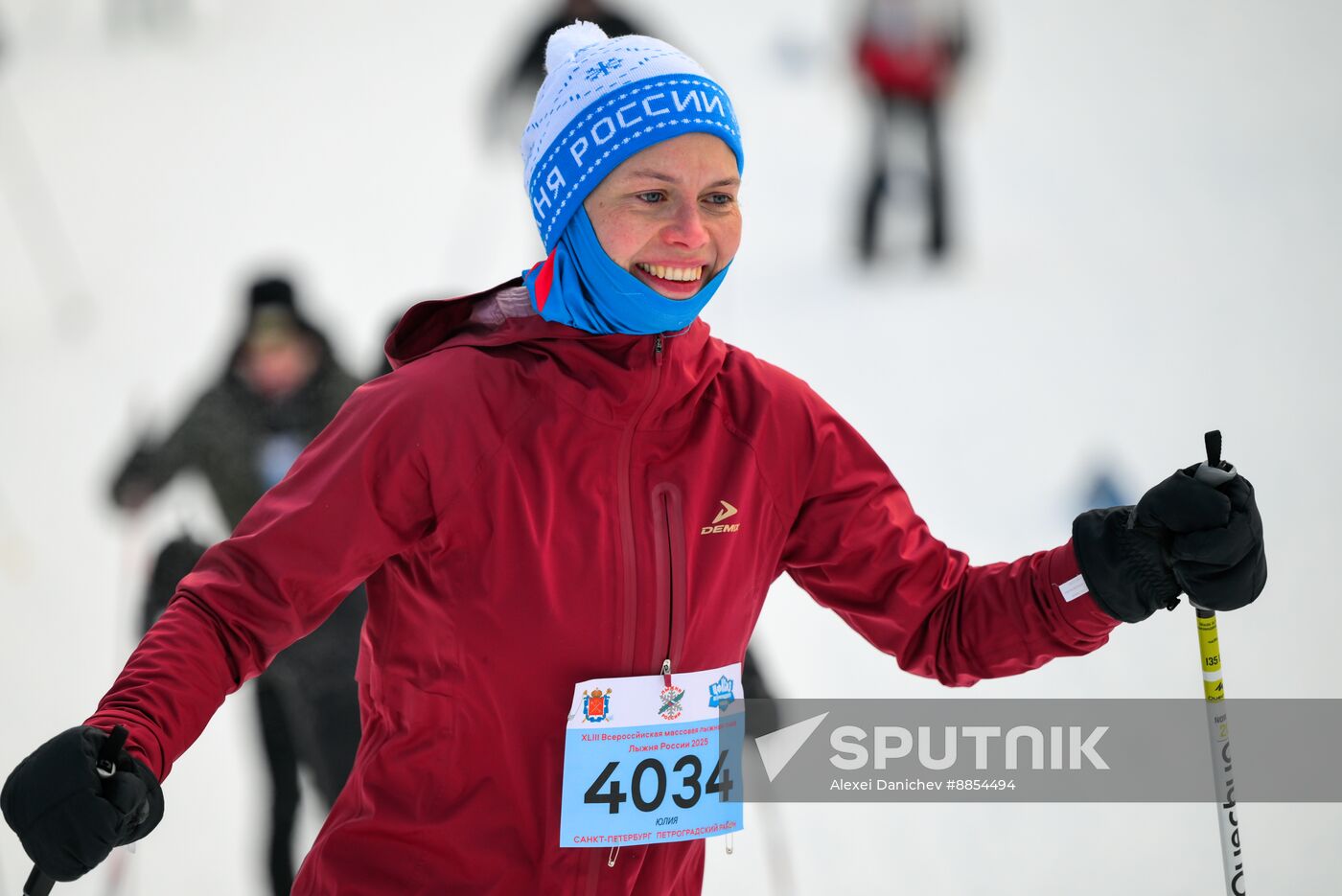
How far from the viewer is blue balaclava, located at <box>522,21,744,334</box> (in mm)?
1641

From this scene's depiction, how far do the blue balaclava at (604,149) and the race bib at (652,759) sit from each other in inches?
16.0

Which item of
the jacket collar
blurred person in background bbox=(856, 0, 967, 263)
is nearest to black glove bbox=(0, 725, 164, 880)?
the jacket collar

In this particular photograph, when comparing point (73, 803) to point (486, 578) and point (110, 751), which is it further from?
point (486, 578)

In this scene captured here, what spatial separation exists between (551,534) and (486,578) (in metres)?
0.08

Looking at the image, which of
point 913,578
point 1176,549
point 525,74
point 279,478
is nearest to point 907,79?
point 525,74

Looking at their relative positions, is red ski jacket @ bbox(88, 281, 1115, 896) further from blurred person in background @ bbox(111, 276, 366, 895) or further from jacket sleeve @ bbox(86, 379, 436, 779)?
blurred person in background @ bbox(111, 276, 366, 895)

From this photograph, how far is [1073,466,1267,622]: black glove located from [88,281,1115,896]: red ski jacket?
43cm

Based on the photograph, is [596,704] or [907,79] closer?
[596,704]

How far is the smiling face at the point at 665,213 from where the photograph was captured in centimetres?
164

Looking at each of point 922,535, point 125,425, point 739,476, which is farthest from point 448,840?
point 125,425

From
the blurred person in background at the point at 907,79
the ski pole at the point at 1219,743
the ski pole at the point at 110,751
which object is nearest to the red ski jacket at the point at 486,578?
the ski pole at the point at 110,751

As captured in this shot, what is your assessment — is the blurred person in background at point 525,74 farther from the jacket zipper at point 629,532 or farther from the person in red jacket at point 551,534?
the jacket zipper at point 629,532

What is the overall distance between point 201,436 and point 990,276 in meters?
2.56

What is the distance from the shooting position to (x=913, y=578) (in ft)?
6.02
